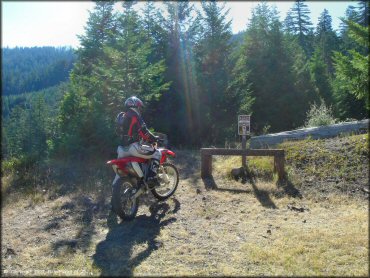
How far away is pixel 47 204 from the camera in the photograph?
805cm

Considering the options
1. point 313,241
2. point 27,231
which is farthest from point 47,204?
point 313,241

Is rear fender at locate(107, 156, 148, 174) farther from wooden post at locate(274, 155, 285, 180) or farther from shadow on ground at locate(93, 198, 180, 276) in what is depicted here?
wooden post at locate(274, 155, 285, 180)

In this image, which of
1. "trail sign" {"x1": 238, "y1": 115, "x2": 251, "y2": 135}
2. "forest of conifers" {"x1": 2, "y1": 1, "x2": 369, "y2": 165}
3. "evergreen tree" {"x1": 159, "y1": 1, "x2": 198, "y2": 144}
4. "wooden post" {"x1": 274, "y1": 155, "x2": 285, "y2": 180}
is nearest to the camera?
"wooden post" {"x1": 274, "y1": 155, "x2": 285, "y2": 180}

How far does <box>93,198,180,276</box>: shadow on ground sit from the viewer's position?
5.03 meters

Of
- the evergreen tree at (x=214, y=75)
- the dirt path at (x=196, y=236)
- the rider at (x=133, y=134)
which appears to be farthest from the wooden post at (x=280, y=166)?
the evergreen tree at (x=214, y=75)

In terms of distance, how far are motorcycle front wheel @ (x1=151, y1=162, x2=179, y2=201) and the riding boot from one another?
31 centimetres

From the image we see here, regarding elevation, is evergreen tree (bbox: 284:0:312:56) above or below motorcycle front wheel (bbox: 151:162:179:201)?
above

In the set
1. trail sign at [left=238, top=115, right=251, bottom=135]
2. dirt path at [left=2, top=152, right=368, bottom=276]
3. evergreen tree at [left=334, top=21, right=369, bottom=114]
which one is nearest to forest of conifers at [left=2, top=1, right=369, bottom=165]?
evergreen tree at [left=334, top=21, right=369, bottom=114]

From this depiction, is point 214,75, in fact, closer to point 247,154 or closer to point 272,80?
point 272,80

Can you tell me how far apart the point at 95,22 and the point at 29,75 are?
73.3 feet

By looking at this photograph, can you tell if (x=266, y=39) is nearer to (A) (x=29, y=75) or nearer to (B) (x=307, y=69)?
(B) (x=307, y=69)

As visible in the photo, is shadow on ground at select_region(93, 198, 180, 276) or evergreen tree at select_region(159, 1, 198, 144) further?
evergreen tree at select_region(159, 1, 198, 144)

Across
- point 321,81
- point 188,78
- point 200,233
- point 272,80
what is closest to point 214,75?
point 188,78

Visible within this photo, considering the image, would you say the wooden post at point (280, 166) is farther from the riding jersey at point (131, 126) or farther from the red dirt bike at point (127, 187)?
the riding jersey at point (131, 126)
